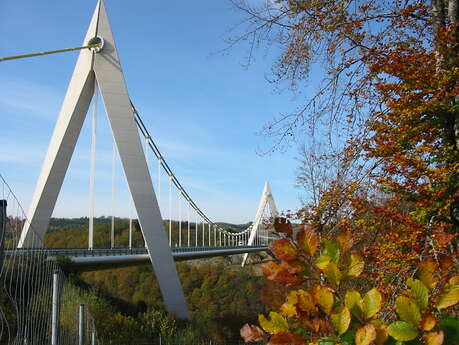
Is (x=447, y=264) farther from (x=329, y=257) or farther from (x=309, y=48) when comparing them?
(x=309, y=48)

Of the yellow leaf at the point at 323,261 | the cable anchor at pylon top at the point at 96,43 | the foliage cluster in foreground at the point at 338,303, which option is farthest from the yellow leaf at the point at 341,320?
the cable anchor at pylon top at the point at 96,43

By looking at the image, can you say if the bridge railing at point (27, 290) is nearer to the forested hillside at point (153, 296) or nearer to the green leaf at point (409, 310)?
the green leaf at point (409, 310)

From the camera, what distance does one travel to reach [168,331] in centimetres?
1460

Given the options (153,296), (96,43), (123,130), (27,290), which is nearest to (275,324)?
(27,290)

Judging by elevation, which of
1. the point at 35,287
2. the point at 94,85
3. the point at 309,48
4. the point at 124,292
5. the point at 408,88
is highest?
the point at 94,85

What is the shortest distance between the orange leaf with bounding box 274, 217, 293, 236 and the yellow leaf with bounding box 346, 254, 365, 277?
160 millimetres

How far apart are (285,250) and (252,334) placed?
0.75 ft

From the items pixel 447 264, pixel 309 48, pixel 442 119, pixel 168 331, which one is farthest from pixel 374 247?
pixel 168 331

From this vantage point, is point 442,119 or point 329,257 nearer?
point 329,257

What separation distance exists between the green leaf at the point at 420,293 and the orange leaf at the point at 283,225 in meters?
0.30

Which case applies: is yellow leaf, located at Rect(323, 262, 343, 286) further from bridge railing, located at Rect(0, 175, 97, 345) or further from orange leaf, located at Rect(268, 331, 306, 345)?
bridge railing, located at Rect(0, 175, 97, 345)

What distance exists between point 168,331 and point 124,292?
698 inches

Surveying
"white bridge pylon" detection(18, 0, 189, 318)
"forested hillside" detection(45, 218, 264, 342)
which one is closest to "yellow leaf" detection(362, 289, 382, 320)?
"forested hillside" detection(45, 218, 264, 342)

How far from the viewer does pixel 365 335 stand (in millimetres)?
988
